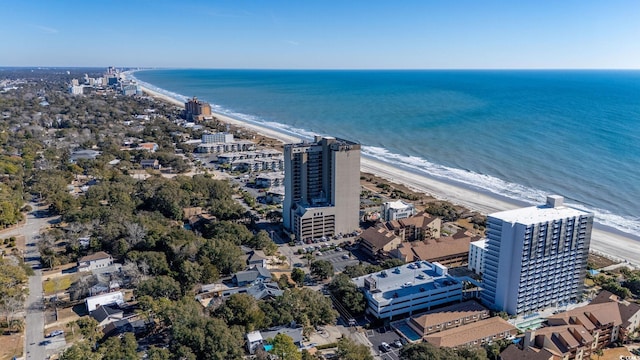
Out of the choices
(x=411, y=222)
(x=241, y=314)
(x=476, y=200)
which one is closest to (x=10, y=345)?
(x=241, y=314)

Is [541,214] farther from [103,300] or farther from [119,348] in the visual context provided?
[103,300]

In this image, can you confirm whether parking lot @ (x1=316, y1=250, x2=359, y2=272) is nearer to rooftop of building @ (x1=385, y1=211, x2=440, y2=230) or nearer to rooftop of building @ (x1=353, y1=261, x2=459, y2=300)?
rooftop of building @ (x1=353, y1=261, x2=459, y2=300)

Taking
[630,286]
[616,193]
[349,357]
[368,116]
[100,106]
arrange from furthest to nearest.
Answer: [100,106], [368,116], [616,193], [630,286], [349,357]

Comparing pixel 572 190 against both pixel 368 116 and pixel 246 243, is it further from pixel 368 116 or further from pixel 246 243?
pixel 368 116

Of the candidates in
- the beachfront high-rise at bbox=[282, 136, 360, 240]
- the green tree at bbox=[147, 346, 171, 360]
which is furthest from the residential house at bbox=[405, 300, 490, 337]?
the beachfront high-rise at bbox=[282, 136, 360, 240]

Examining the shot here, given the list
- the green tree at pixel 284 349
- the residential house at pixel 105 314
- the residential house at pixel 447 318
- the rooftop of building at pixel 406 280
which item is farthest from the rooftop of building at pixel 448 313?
the residential house at pixel 105 314

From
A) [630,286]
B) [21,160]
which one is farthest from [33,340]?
[21,160]
